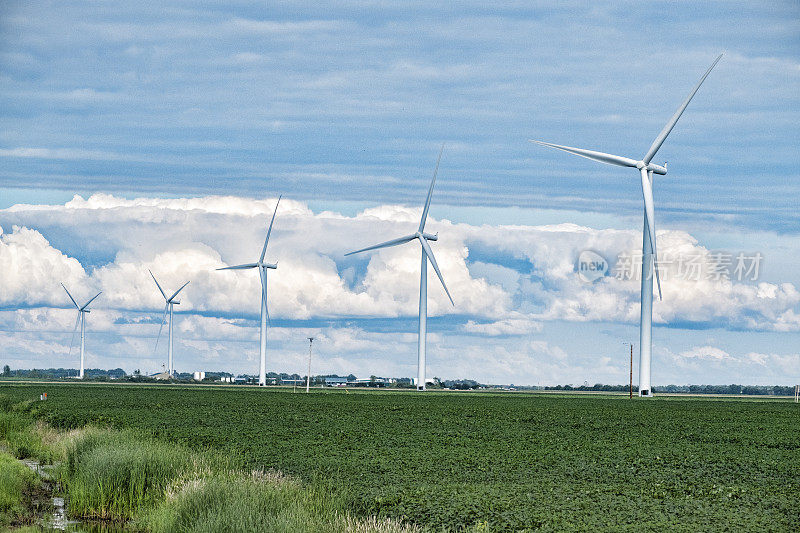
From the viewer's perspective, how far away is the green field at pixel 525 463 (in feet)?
102

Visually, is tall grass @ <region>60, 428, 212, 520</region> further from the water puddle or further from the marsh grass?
the marsh grass

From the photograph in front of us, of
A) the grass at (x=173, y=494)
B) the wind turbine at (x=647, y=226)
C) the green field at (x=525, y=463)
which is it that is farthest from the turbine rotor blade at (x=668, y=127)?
the grass at (x=173, y=494)

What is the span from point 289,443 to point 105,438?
36.1ft

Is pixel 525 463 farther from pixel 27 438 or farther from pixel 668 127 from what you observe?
pixel 668 127

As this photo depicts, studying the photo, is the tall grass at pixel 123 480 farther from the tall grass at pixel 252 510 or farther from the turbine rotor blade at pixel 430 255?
the turbine rotor blade at pixel 430 255

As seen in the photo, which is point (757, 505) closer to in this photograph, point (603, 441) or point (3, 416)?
point (603, 441)

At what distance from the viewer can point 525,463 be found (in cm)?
4541

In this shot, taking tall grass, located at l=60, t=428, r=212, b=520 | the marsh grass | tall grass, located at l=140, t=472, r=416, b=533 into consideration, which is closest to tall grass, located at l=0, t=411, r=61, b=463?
the marsh grass

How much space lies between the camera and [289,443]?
54.4 meters

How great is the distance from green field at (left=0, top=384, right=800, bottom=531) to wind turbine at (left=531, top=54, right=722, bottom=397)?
35647mm

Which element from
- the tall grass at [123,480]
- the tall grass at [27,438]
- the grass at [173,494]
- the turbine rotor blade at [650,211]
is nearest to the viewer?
the grass at [173,494]

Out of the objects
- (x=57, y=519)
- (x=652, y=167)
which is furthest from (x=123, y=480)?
(x=652, y=167)

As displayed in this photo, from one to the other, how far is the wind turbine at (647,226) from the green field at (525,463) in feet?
117

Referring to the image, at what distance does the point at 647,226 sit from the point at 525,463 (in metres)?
104
